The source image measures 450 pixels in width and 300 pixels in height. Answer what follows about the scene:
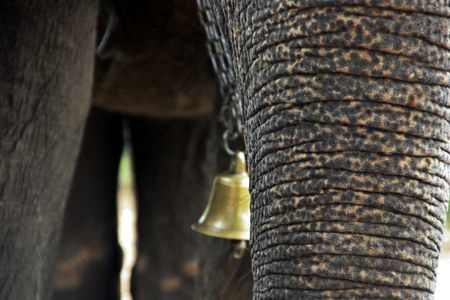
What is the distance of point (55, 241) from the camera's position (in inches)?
59.5

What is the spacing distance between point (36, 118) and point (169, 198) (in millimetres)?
1006

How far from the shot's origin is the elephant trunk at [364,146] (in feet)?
2.05

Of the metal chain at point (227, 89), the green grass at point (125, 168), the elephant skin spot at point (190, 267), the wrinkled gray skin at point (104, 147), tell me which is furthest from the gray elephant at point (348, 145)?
the green grass at point (125, 168)

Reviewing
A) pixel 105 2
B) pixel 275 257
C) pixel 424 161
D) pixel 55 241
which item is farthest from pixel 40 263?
pixel 424 161

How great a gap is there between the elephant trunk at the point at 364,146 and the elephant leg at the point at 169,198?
1.57 metres

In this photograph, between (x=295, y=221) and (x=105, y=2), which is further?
(x=105, y=2)

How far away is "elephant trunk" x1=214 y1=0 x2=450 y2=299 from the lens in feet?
2.05

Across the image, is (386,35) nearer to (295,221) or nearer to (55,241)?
(295,221)

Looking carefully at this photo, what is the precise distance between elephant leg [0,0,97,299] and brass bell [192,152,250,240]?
0.95 feet

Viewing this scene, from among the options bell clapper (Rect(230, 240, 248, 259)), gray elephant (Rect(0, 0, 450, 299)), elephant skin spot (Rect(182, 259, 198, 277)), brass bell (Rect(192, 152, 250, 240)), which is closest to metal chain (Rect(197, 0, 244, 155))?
brass bell (Rect(192, 152, 250, 240))

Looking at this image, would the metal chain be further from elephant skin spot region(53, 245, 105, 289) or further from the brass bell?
elephant skin spot region(53, 245, 105, 289)

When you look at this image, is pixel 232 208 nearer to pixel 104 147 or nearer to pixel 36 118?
pixel 36 118

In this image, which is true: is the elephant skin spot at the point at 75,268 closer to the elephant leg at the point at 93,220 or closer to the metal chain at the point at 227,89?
the elephant leg at the point at 93,220

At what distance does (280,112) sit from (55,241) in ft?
3.07
